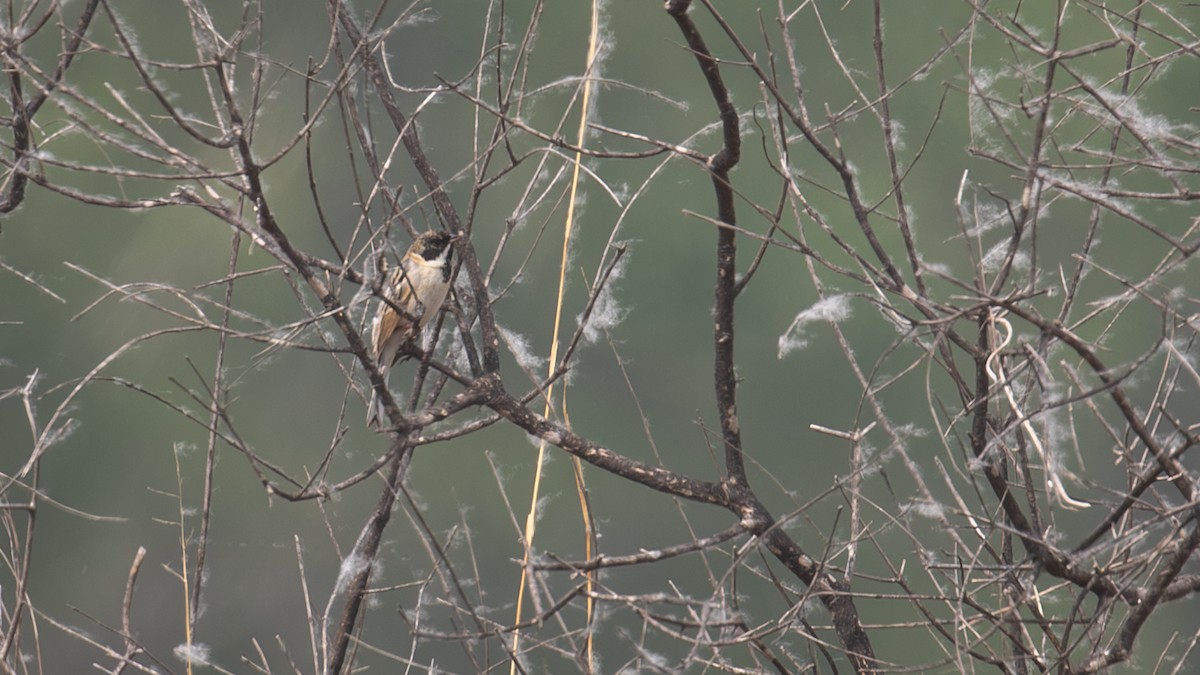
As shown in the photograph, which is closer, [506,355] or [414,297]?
[414,297]

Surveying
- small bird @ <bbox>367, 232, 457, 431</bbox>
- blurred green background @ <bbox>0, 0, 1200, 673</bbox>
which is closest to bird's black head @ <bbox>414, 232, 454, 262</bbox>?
small bird @ <bbox>367, 232, 457, 431</bbox>

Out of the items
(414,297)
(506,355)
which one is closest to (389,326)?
(414,297)

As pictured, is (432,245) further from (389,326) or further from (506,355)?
(506,355)

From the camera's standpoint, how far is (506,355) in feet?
7.95

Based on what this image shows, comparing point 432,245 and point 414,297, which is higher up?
point 432,245

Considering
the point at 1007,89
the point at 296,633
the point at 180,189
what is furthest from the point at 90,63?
the point at 1007,89

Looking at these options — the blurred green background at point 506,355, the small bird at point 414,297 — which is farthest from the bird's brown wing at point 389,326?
the blurred green background at point 506,355

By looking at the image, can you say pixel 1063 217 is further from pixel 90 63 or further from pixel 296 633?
pixel 90 63

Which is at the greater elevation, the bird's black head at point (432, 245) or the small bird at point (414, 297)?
the bird's black head at point (432, 245)

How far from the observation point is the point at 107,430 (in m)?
2.36

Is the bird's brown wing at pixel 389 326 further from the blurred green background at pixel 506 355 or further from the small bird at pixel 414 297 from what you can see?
the blurred green background at pixel 506 355

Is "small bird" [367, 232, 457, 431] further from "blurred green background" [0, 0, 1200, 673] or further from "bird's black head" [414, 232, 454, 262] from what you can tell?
"blurred green background" [0, 0, 1200, 673]

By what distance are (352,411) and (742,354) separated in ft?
2.79

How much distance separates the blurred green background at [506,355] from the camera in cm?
235
